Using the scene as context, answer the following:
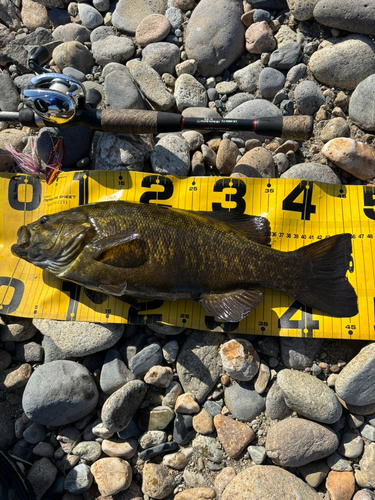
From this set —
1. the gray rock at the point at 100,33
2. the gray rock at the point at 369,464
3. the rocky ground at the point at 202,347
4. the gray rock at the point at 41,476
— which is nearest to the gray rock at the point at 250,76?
the rocky ground at the point at 202,347

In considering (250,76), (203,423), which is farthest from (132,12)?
(203,423)

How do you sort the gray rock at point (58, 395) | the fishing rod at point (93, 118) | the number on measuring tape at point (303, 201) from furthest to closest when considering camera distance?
the number on measuring tape at point (303, 201)
the fishing rod at point (93, 118)
the gray rock at point (58, 395)

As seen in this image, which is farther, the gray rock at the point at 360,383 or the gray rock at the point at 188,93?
the gray rock at the point at 188,93

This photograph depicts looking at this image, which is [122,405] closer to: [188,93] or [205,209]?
[205,209]

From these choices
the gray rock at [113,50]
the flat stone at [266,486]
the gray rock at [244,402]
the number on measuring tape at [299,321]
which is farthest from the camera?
the gray rock at [113,50]

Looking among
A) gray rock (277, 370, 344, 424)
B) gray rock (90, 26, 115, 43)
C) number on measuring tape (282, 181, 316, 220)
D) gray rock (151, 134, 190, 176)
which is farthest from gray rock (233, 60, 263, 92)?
gray rock (277, 370, 344, 424)

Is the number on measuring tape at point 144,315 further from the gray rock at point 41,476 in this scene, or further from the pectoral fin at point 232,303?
the gray rock at point 41,476

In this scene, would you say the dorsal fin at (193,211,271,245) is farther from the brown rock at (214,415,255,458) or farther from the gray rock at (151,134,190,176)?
the brown rock at (214,415,255,458)
